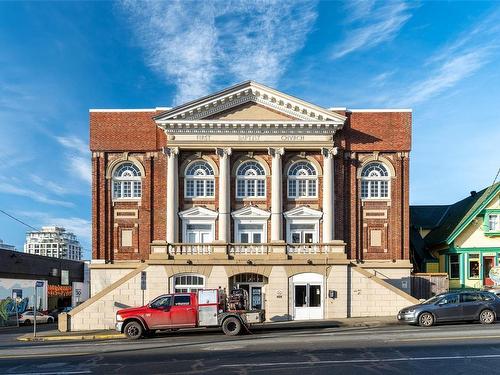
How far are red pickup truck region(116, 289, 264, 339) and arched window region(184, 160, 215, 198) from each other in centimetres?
1083

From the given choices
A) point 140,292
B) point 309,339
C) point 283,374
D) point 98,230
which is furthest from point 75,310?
point 283,374

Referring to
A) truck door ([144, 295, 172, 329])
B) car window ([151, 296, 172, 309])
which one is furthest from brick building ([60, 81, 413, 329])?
truck door ([144, 295, 172, 329])

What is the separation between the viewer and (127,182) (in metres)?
31.8

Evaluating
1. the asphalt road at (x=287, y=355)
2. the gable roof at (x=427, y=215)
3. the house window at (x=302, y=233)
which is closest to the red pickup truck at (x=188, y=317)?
the asphalt road at (x=287, y=355)

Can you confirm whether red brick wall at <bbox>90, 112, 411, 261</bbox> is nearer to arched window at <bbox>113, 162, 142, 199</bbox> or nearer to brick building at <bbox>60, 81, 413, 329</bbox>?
brick building at <bbox>60, 81, 413, 329</bbox>

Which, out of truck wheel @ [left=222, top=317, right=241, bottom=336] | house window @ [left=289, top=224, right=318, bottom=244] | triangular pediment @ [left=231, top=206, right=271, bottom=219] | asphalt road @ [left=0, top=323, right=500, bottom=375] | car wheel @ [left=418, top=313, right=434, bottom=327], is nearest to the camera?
asphalt road @ [left=0, top=323, right=500, bottom=375]

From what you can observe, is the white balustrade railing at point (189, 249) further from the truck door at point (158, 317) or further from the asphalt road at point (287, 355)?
the asphalt road at point (287, 355)

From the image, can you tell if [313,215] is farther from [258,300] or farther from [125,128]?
[125,128]

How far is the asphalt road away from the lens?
1256 cm

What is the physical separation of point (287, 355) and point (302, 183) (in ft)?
57.1

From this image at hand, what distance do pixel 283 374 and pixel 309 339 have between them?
21.5ft

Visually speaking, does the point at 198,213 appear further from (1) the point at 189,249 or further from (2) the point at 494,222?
(2) the point at 494,222

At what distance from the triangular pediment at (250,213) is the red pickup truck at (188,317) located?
9.98 metres

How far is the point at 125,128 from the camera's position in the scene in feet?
104
